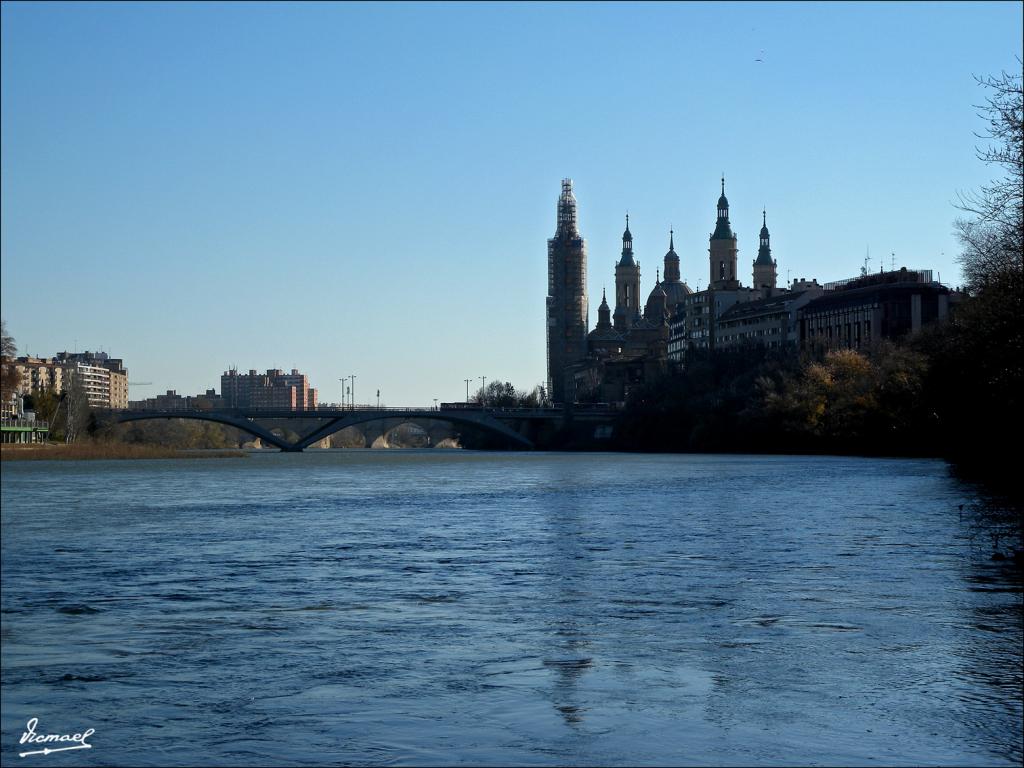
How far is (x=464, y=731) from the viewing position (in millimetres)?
10672

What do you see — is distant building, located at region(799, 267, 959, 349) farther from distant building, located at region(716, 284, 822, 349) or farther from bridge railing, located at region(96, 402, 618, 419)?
bridge railing, located at region(96, 402, 618, 419)

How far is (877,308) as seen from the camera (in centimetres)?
11812

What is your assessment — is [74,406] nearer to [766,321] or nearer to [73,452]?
[73,452]

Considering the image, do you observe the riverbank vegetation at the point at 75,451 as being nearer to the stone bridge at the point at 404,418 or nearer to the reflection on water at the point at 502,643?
the reflection on water at the point at 502,643

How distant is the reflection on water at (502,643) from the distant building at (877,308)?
271ft

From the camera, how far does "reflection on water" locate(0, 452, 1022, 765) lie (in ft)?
33.4

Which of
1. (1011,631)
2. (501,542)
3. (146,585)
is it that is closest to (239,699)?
(146,585)

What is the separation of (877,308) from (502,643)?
109 metres

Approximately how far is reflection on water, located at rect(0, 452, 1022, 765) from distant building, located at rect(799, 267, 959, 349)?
271 ft

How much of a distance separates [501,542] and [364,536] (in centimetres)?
363

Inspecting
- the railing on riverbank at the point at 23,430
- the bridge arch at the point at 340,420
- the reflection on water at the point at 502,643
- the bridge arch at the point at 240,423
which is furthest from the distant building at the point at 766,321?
the railing on riverbank at the point at 23,430

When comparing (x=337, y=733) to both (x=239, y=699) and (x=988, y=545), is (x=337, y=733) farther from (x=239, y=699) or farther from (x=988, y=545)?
(x=988, y=545)

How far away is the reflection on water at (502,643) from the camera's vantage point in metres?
10.2

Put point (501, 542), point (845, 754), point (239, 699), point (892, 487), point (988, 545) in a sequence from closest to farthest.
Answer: point (845, 754) → point (239, 699) → point (988, 545) → point (501, 542) → point (892, 487)
